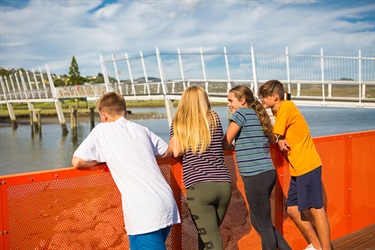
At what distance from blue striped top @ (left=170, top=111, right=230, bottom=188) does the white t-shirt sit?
1.13 ft

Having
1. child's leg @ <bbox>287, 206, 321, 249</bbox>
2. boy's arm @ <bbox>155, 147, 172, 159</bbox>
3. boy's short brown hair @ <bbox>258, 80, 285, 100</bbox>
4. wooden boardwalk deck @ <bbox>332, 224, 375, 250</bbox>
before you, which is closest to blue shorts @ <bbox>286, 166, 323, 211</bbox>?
child's leg @ <bbox>287, 206, 321, 249</bbox>

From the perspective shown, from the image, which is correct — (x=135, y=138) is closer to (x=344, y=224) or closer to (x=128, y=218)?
(x=128, y=218)

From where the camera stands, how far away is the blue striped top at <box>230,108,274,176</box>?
10.5ft

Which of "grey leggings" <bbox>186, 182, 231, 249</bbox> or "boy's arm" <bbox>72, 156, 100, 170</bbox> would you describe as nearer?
"boy's arm" <bbox>72, 156, 100, 170</bbox>

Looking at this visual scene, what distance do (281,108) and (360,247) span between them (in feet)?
5.91

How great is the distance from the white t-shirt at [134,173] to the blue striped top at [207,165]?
345 mm

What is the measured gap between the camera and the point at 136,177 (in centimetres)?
247

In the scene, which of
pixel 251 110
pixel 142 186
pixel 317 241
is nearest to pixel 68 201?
pixel 142 186

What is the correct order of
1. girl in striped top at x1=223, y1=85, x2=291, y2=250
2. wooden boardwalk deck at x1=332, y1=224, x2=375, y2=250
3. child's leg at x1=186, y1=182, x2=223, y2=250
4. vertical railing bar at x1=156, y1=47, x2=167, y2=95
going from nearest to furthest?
1. child's leg at x1=186, y1=182, x2=223, y2=250
2. girl in striped top at x1=223, y1=85, x2=291, y2=250
3. wooden boardwalk deck at x1=332, y1=224, x2=375, y2=250
4. vertical railing bar at x1=156, y1=47, x2=167, y2=95

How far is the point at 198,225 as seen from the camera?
113 inches

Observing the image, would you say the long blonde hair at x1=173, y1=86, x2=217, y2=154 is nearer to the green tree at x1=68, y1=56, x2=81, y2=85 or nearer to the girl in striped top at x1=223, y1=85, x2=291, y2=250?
the girl in striped top at x1=223, y1=85, x2=291, y2=250

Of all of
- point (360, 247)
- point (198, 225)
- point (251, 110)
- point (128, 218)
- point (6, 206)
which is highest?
point (251, 110)

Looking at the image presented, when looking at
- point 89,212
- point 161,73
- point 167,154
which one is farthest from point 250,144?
point 161,73

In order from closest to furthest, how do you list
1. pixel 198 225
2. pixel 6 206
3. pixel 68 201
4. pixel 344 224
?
pixel 6 206 < pixel 68 201 < pixel 198 225 < pixel 344 224
